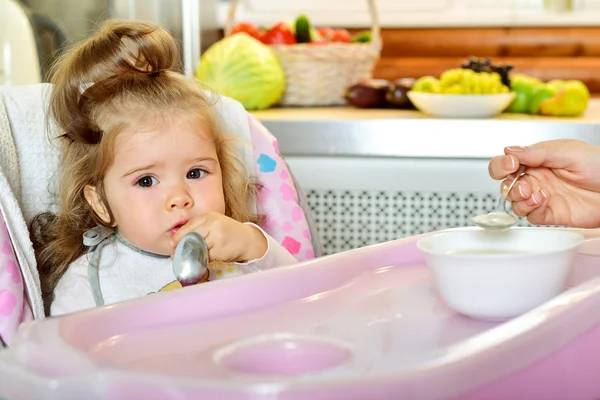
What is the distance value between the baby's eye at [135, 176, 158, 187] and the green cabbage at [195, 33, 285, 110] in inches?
34.5

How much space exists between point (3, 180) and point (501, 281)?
2.14ft

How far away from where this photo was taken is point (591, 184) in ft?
4.18

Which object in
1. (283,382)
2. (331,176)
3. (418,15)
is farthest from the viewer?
(418,15)

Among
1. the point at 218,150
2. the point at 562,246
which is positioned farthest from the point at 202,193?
the point at 562,246

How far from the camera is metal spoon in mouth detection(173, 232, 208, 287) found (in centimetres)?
94

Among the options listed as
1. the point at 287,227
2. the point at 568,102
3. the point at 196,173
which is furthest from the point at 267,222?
the point at 568,102

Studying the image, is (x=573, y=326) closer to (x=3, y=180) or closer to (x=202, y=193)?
(x=202, y=193)

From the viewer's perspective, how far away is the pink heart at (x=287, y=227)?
4.46ft

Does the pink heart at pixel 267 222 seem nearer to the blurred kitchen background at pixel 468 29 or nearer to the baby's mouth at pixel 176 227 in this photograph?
the baby's mouth at pixel 176 227

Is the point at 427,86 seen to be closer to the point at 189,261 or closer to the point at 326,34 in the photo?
the point at 326,34

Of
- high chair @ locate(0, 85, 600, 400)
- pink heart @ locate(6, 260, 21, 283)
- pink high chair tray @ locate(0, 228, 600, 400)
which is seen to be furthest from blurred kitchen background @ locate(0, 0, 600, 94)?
pink high chair tray @ locate(0, 228, 600, 400)

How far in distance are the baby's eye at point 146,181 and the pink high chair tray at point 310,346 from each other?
13.7 inches

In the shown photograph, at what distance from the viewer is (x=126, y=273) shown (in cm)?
123

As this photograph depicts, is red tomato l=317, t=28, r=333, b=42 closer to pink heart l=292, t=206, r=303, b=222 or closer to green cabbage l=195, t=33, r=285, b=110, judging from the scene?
green cabbage l=195, t=33, r=285, b=110
